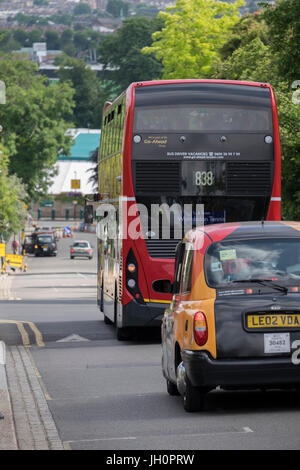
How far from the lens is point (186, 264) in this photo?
12.2m

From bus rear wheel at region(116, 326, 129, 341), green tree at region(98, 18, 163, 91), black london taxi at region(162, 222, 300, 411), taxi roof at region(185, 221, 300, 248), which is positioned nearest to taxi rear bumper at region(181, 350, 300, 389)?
black london taxi at region(162, 222, 300, 411)

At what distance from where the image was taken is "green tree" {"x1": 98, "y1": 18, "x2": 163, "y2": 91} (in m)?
148

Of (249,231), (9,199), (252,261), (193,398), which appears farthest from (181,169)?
(9,199)

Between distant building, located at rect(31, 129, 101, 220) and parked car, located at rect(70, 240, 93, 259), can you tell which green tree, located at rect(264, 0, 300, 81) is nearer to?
parked car, located at rect(70, 240, 93, 259)

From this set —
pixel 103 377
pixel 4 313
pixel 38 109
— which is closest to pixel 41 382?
pixel 103 377

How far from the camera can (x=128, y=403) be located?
42.7ft

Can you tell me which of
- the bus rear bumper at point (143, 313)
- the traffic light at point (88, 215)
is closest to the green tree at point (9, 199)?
the traffic light at point (88, 215)

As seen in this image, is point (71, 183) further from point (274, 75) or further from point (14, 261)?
point (274, 75)

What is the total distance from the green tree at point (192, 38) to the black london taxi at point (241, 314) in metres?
45.8

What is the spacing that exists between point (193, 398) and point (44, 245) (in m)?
86.0

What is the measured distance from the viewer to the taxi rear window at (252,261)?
1144cm

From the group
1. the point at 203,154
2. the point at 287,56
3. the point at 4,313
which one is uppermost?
the point at 287,56
